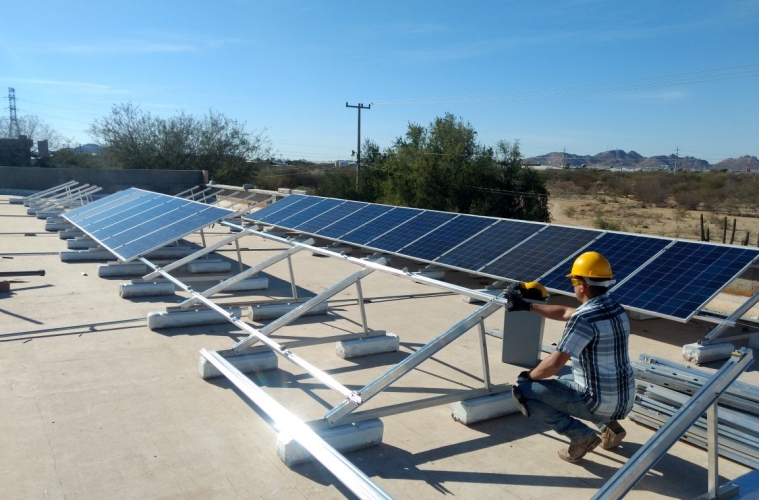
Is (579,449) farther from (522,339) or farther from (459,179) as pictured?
(459,179)

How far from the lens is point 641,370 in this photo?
618 cm

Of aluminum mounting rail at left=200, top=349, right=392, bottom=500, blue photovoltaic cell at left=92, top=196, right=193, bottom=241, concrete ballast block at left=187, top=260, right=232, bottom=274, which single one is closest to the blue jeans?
aluminum mounting rail at left=200, top=349, right=392, bottom=500

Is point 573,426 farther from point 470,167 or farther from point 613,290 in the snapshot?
point 470,167

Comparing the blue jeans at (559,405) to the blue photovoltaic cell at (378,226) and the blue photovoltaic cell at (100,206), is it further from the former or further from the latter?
the blue photovoltaic cell at (100,206)

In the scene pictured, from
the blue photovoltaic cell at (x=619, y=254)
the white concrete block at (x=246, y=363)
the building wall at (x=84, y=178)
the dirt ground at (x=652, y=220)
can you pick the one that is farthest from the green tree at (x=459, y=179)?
the white concrete block at (x=246, y=363)

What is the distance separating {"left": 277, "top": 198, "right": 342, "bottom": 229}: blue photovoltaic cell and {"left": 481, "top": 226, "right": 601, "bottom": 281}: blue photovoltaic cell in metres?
7.45

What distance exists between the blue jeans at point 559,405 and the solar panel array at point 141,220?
7713 mm

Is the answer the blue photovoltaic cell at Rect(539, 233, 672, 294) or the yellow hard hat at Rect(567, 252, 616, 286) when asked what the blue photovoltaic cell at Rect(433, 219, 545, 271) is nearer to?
the blue photovoltaic cell at Rect(539, 233, 672, 294)

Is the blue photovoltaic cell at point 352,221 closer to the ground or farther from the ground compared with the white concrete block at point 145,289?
farther from the ground

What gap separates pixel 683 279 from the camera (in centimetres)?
863

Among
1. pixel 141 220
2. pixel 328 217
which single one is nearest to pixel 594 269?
pixel 141 220

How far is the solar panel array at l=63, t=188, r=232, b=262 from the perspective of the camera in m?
11.3

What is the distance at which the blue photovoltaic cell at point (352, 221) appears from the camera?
1543 cm

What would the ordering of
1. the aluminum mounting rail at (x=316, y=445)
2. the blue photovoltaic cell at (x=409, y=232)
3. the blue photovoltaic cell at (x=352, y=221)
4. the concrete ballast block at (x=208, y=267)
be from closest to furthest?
the aluminum mounting rail at (x=316, y=445)
the concrete ballast block at (x=208, y=267)
the blue photovoltaic cell at (x=409, y=232)
the blue photovoltaic cell at (x=352, y=221)
